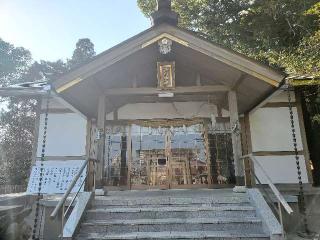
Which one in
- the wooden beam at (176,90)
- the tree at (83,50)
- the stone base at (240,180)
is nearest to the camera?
the stone base at (240,180)

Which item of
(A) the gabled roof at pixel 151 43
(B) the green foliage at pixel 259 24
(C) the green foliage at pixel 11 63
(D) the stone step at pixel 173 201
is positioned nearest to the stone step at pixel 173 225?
(D) the stone step at pixel 173 201

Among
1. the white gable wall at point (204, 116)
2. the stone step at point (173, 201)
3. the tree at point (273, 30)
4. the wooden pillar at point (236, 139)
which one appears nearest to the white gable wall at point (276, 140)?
the white gable wall at point (204, 116)

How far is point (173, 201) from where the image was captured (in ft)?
22.0

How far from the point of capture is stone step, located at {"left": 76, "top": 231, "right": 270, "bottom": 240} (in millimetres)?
5395

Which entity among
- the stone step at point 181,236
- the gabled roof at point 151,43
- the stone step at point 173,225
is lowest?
the stone step at point 181,236

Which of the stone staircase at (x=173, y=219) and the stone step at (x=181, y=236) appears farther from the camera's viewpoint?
the stone staircase at (x=173, y=219)

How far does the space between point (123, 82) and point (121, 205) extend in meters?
3.82

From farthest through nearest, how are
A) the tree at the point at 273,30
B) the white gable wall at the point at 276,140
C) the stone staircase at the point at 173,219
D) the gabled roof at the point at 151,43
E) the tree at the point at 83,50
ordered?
the tree at the point at 83,50 < the white gable wall at the point at 276,140 < the tree at the point at 273,30 < the gabled roof at the point at 151,43 < the stone staircase at the point at 173,219

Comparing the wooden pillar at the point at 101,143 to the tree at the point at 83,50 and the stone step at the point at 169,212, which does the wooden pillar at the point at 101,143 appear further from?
the tree at the point at 83,50

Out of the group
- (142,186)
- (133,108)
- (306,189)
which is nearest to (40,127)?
(133,108)

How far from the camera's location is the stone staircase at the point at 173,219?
18.4 ft

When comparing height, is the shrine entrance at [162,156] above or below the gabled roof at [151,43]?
below

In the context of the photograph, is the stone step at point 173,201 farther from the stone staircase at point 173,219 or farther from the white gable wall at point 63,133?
the white gable wall at point 63,133

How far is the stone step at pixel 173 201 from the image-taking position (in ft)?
21.8
